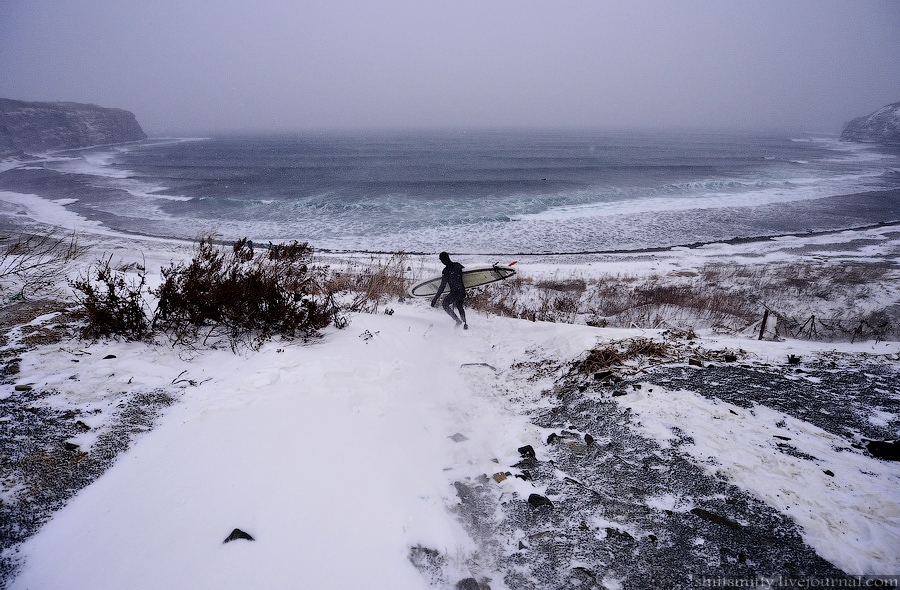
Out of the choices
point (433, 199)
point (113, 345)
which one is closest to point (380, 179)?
point (433, 199)

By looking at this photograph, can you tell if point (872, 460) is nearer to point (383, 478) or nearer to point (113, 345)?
point (383, 478)

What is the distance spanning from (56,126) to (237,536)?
427 feet

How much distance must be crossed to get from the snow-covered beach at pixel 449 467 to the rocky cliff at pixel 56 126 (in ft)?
337

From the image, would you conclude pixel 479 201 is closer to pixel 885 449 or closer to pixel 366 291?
pixel 366 291

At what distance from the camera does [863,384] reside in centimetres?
450

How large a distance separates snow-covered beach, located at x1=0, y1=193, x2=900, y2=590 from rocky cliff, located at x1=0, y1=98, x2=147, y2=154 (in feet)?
337

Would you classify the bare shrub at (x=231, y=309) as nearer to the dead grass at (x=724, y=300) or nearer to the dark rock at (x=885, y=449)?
the dead grass at (x=724, y=300)

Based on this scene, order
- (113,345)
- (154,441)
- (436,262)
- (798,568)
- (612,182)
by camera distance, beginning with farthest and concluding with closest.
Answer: (612,182) → (436,262) → (113,345) → (154,441) → (798,568)

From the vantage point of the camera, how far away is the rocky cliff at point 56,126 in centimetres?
7725

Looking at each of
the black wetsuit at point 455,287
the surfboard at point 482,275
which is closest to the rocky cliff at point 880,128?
the surfboard at point 482,275

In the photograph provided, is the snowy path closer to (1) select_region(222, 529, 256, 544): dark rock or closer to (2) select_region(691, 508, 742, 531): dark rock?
(1) select_region(222, 529, 256, 544): dark rock

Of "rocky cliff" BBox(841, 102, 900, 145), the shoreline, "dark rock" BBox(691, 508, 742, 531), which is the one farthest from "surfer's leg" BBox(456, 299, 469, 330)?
"rocky cliff" BBox(841, 102, 900, 145)

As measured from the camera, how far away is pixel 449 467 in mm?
3838

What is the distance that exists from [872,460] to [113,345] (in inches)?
322
